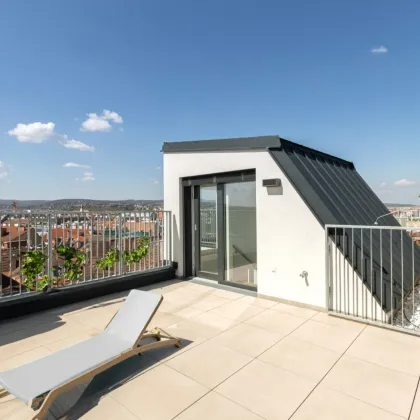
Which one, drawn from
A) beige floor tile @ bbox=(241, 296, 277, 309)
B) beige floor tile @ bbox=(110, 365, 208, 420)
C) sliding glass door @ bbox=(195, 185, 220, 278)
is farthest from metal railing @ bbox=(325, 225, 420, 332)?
A: beige floor tile @ bbox=(110, 365, 208, 420)

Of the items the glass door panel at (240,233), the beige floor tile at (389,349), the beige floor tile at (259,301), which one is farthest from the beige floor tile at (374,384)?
the glass door panel at (240,233)

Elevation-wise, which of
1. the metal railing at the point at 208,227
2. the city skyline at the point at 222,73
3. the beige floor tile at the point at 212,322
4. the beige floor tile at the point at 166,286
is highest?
the city skyline at the point at 222,73

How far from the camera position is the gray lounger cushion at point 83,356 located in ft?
7.12

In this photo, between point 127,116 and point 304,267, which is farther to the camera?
point 127,116

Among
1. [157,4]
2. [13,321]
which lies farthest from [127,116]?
[13,321]

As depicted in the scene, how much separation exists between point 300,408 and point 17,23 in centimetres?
923

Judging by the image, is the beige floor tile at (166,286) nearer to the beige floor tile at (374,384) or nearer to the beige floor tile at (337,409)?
the beige floor tile at (374,384)

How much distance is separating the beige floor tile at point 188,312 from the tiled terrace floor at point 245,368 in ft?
0.05

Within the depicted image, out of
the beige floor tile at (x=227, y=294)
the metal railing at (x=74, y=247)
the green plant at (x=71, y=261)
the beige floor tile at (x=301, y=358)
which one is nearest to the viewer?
the beige floor tile at (x=301, y=358)

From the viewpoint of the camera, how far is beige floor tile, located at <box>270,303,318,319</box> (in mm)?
4448

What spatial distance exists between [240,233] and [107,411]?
166 inches

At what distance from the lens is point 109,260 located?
5.82 metres

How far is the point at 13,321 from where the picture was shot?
4.27 meters

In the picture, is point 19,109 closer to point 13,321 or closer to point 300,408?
point 13,321
